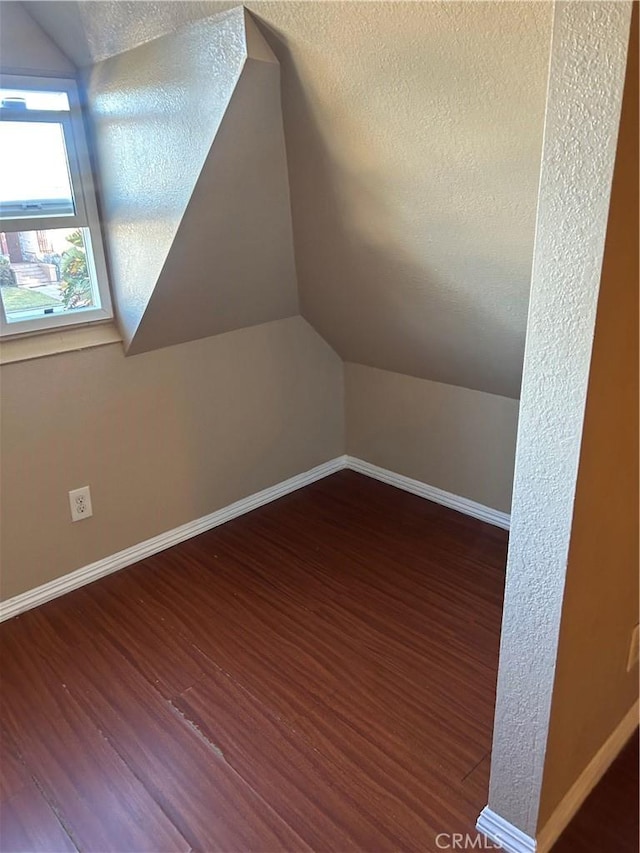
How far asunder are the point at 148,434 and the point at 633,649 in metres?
1.82

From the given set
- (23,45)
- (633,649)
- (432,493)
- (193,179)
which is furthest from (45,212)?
(633,649)

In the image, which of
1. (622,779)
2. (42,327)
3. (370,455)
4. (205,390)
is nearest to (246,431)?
(205,390)

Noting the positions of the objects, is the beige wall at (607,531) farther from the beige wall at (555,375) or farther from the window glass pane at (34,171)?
the window glass pane at (34,171)

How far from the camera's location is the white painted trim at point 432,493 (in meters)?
2.81

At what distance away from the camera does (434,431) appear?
9.61ft

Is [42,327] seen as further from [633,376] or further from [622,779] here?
[622,779]

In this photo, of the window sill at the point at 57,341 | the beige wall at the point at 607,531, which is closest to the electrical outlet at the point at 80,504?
the window sill at the point at 57,341

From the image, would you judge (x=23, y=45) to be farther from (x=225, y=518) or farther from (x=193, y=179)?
(x=225, y=518)

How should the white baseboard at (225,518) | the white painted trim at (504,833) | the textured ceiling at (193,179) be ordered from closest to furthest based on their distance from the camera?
the white painted trim at (504,833)
the textured ceiling at (193,179)
the white baseboard at (225,518)

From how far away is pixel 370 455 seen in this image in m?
3.27

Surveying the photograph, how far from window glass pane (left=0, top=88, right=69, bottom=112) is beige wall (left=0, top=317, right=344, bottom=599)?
805mm

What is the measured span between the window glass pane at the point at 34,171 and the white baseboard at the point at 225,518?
131 centimetres

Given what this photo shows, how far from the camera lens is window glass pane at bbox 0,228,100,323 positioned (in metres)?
2.15

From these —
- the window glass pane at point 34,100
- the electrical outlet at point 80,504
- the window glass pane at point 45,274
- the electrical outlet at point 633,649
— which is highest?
the window glass pane at point 34,100
